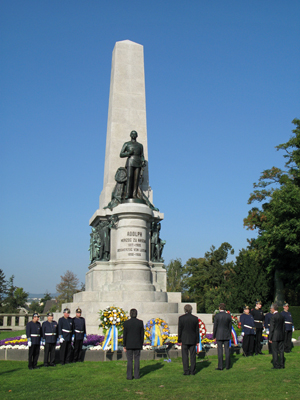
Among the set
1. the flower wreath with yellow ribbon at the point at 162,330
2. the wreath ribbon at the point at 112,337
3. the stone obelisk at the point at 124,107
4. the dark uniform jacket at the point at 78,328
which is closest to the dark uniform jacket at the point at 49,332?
the dark uniform jacket at the point at 78,328

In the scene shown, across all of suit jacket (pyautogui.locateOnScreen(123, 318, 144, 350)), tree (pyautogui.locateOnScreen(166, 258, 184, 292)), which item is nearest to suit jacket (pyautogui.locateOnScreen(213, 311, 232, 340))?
suit jacket (pyautogui.locateOnScreen(123, 318, 144, 350))

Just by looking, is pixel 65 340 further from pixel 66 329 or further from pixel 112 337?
pixel 112 337

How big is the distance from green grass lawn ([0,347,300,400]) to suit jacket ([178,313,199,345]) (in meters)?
0.69

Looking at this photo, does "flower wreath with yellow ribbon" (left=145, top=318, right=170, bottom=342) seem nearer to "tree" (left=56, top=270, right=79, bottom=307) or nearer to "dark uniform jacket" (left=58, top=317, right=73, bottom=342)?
"dark uniform jacket" (left=58, top=317, right=73, bottom=342)

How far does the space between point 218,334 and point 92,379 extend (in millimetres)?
2917

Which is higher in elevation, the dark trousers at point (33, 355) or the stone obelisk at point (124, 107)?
the stone obelisk at point (124, 107)

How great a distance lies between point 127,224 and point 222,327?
7893 mm

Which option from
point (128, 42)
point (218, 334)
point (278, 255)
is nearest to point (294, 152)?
point (278, 255)

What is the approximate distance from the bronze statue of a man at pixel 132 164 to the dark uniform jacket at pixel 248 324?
788 cm

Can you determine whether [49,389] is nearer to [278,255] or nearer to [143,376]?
[143,376]

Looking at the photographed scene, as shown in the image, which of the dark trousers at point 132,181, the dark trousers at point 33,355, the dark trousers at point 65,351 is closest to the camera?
the dark trousers at point 33,355

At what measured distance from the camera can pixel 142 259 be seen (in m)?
16.9

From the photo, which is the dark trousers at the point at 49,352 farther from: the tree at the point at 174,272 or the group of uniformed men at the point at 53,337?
the tree at the point at 174,272

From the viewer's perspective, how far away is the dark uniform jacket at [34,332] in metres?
10.3
